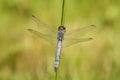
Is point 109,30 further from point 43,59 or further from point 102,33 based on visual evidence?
point 43,59

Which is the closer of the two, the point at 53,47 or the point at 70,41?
the point at 70,41

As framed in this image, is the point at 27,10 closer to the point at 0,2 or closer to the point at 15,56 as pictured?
the point at 0,2

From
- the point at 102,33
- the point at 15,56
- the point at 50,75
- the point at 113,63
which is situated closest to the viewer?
the point at 50,75

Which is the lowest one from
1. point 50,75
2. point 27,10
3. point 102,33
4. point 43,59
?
point 50,75

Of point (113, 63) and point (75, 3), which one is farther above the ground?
point (75, 3)

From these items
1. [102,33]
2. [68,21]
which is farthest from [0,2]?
[102,33]

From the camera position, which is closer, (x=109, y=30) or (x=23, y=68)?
(x=23, y=68)

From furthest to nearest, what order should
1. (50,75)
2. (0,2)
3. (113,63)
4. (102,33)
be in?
(0,2), (102,33), (113,63), (50,75)
